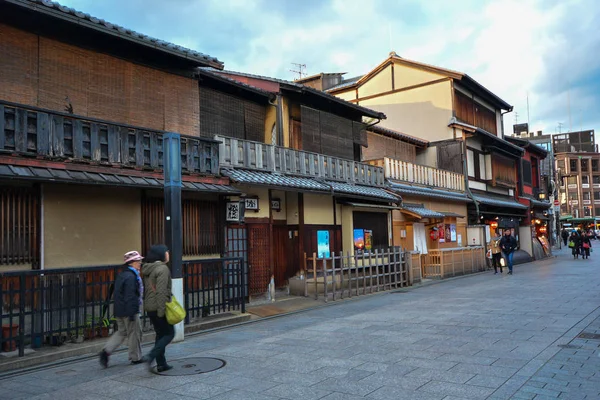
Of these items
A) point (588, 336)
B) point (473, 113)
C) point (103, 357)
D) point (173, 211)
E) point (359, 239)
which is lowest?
point (588, 336)

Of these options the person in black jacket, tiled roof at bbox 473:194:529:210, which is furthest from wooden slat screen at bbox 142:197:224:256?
tiled roof at bbox 473:194:529:210

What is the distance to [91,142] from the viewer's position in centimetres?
1036

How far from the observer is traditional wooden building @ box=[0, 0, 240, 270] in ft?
30.9

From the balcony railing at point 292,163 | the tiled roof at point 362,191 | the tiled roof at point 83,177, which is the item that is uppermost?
the balcony railing at point 292,163

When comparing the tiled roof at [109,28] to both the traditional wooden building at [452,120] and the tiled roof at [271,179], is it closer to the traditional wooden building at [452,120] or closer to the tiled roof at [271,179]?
the tiled roof at [271,179]

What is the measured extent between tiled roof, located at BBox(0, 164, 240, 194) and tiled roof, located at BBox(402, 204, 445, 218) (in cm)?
1135

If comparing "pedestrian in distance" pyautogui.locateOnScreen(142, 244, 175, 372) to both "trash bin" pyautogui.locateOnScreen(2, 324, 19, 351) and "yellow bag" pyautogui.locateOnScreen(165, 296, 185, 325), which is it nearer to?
"yellow bag" pyautogui.locateOnScreen(165, 296, 185, 325)

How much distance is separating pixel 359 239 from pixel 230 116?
7239 millimetres

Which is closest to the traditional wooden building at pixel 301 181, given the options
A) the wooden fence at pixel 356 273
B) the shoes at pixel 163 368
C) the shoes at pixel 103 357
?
the wooden fence at pixel 356 273

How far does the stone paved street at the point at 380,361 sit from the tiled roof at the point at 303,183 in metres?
3.89

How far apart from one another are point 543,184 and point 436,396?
44.1 meters

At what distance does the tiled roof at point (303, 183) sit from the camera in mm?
13438

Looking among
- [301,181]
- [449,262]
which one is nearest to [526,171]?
[449,262]

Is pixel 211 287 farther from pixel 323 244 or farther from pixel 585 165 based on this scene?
pixel 585 165
